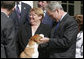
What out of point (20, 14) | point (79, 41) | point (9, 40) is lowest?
point (79, 41)

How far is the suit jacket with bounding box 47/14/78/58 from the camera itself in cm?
464

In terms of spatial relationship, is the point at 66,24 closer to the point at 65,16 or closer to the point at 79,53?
the point at 65,16

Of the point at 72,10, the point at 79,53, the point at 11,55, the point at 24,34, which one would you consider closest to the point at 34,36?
the point at 24,34

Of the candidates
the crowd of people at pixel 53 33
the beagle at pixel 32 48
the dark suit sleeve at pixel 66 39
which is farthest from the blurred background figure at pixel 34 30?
the dark suit sleeve at pixel 66 39

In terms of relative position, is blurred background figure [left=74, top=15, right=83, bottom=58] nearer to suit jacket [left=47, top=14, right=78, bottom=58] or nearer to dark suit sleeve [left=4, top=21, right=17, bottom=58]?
suit jacket [left=47, top=14, right=78, bottom=58]

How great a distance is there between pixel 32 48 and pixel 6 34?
815 mm

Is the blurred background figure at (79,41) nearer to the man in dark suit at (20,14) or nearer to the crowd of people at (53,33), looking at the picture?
the crowd of people at (53,33)

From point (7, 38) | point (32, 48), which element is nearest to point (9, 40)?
point (7, 38)

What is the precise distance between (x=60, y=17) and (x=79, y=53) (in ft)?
3.44

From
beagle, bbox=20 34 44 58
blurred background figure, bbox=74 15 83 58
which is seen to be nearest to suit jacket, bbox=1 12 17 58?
beagle, bbox=20 34 44 58

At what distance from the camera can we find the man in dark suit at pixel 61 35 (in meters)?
4.64

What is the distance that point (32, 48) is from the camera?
4.69 m

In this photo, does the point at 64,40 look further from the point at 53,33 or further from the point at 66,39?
the point at 53,33

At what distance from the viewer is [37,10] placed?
4941 millimetres
